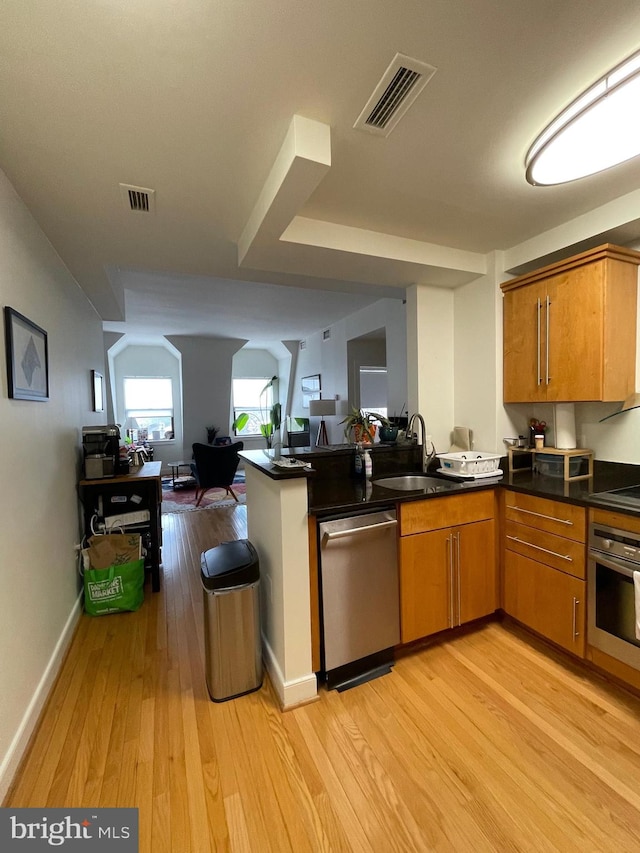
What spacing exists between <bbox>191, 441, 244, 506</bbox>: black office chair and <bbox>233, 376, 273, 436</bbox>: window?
10.4 ft

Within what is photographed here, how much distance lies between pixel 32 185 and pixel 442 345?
267 centimetres

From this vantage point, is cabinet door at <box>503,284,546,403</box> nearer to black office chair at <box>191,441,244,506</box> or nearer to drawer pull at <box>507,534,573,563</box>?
drawer pull at <box>507,534,573,563</box>

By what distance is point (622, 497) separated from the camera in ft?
5.88

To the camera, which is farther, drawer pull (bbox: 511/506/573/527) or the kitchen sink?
the kitchen sink

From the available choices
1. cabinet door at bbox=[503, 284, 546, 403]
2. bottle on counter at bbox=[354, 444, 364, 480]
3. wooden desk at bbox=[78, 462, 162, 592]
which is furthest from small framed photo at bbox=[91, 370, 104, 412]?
cabinet door at bbox=[503, 284, 546, 403]

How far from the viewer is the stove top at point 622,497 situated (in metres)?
1.69

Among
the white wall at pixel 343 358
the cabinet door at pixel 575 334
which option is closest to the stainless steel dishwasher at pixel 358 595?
the cabinet door at pixel 575 334

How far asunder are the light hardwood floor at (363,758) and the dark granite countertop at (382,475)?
2.99ft

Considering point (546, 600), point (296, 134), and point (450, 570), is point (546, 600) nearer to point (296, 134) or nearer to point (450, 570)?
point (450, 570)

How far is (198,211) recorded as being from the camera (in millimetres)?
1897

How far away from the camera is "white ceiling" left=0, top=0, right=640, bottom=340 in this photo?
100 cm

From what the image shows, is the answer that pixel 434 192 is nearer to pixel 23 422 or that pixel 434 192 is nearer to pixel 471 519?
pixel 471 519
